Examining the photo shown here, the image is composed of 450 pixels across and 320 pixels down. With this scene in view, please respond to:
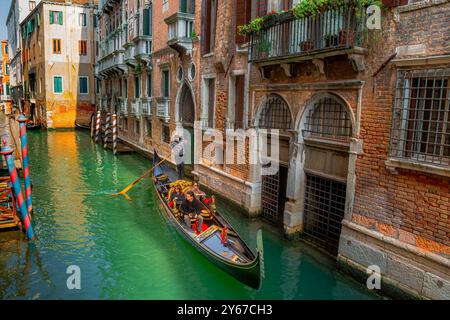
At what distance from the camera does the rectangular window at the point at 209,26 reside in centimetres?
1180

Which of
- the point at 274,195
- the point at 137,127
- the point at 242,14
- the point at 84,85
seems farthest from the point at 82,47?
the point at 274,195

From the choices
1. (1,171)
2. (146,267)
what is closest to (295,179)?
(146,267)

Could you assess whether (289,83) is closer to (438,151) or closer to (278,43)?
(278,43)

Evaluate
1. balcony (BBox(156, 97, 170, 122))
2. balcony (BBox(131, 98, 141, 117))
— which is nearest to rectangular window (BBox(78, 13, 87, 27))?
balcony (BBox(131, 98, 141, 117))

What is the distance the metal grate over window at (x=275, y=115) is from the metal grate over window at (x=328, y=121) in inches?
25.5

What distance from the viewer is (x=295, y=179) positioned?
8.13 metres

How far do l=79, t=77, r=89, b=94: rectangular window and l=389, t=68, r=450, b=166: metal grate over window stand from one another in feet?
98.1

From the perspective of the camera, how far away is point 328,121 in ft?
24.5

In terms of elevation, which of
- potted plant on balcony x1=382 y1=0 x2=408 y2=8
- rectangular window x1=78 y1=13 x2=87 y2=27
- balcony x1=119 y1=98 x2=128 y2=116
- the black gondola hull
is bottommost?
the black gondola hull

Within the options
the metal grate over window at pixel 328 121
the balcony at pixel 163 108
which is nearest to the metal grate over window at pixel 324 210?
the metal grate over window at pixel 328 121

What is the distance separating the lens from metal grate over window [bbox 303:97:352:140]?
7.09 meters

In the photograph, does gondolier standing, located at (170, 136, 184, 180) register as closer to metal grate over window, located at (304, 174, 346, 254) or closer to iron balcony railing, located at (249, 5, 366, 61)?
iron balcony railing, located at (249, 5, 366, 61)

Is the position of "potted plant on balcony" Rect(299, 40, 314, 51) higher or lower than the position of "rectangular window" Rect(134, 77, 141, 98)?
higher

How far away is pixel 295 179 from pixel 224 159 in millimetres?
3417
